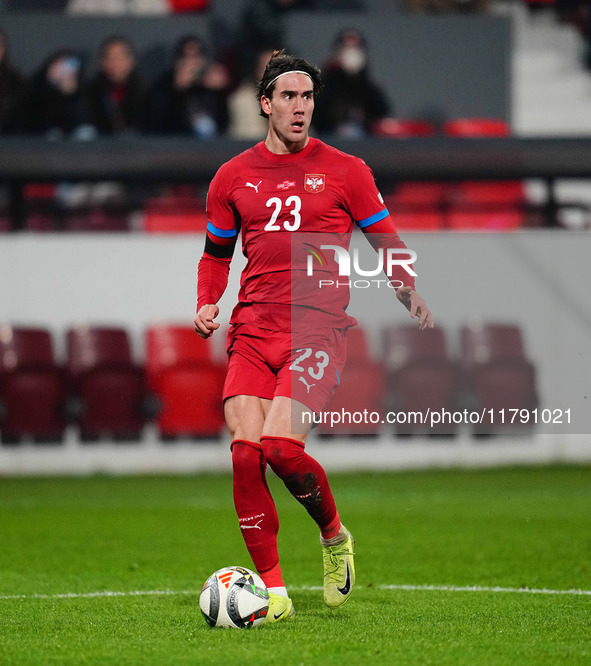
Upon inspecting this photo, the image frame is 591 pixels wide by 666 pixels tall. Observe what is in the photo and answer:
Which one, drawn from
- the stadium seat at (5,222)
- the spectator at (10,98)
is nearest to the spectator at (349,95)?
the spectator at (10,98)

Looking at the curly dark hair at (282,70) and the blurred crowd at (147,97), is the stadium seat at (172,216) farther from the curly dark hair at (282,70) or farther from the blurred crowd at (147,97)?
the curly dark hair at (282,70)

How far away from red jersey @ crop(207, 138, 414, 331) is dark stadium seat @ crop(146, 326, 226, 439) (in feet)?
18.3

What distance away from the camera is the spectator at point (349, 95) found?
13305 mm

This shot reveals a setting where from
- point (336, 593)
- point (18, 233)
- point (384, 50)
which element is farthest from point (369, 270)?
point (384, 50)

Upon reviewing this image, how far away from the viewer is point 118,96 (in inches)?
517

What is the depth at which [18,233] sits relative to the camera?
12328 millimetres

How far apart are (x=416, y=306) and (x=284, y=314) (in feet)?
1.84

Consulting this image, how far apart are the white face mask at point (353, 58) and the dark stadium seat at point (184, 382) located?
12.3 ft

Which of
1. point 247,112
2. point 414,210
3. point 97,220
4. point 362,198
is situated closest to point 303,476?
point 362,198

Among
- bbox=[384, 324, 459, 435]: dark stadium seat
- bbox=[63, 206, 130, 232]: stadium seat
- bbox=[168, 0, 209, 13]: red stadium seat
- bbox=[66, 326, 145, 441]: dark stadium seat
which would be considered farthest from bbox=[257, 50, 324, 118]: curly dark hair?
bbox=[168, 0, 209, 13]: red stadium seat

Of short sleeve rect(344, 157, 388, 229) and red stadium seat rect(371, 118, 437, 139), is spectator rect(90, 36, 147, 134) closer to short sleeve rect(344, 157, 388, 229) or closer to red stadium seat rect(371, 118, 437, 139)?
red stadium seat rect(371, 118, 437, 139)

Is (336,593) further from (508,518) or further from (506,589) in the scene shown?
(508,518)

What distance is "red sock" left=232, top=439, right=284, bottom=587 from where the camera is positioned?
16.0ft

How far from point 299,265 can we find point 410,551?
291cm
